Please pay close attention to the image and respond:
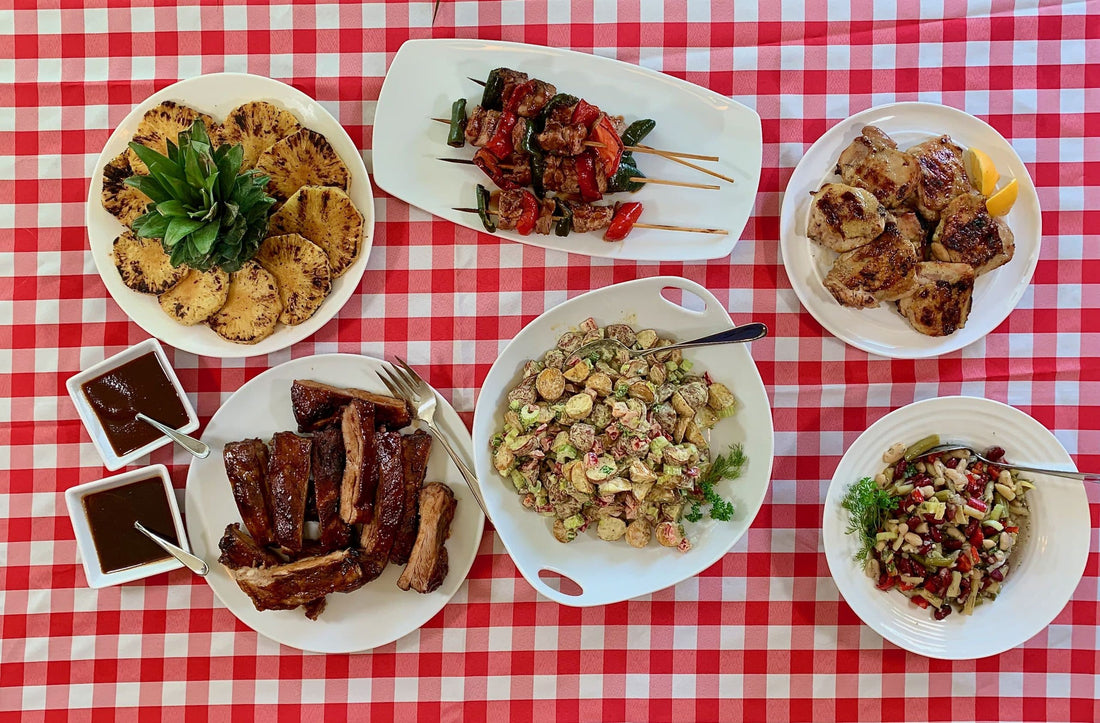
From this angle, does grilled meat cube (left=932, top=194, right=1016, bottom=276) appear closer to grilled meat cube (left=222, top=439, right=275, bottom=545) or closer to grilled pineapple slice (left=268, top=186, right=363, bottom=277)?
grilled pineapple slice (left=268, top=186, right=363, bottom=277)

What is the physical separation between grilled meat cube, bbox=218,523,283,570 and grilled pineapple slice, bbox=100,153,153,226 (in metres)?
1.29

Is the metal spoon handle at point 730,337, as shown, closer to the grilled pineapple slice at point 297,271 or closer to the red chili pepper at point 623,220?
the red chili pepper at point 623,220

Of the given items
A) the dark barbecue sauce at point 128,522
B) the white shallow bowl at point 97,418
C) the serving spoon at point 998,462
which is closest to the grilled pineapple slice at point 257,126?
the white shallow bowl at point 97,418

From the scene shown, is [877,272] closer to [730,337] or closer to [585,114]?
[730,337]

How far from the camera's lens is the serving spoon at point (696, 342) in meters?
2.82

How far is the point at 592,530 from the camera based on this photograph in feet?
10.1

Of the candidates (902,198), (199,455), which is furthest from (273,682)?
(902,198)

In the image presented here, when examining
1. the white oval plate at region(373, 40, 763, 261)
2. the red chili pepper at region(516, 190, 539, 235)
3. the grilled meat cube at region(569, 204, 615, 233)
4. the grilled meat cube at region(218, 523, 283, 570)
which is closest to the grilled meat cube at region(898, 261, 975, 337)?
the white oval plate at region(373, 40, 763, 261)

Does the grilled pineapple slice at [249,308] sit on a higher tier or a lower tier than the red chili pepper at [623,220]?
lower

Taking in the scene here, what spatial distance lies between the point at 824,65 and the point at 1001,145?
2.46 ft

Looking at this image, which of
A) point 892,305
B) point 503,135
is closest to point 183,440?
point 503,135

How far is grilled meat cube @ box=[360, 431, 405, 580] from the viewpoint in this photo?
2.96m

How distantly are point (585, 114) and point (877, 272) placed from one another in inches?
49.1

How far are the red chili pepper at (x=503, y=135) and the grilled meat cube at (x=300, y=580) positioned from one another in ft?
5.40
